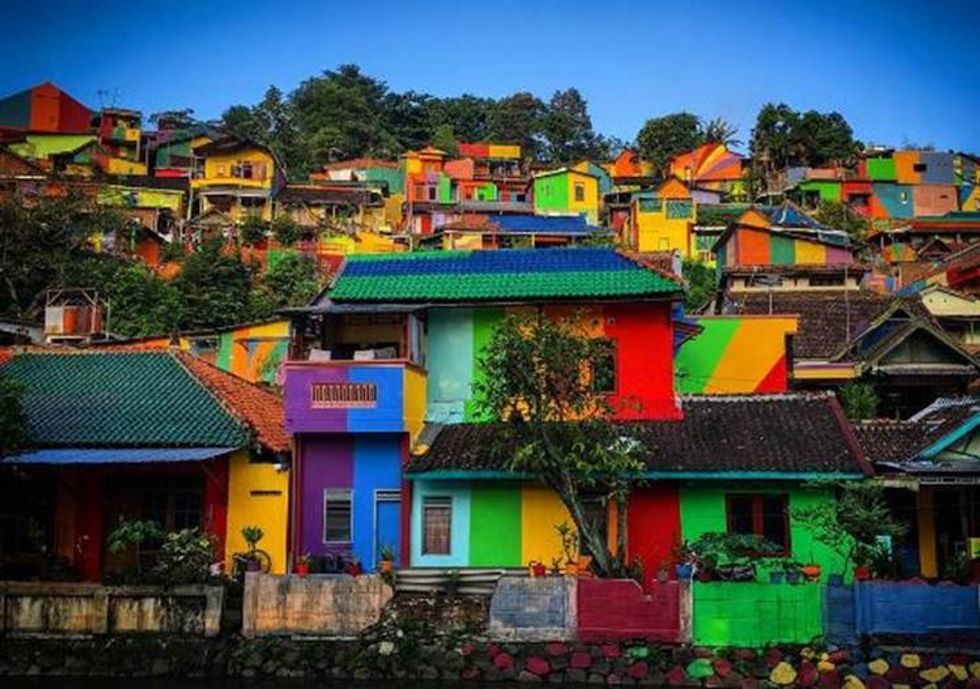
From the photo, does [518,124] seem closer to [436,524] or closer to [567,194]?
[567,194]

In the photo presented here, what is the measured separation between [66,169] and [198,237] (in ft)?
38.5

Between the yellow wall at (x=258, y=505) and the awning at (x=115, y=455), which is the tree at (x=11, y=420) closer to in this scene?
the awning at (x=115, y=455)

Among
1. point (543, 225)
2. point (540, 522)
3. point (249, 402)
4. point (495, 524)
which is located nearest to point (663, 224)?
point (543, 225)

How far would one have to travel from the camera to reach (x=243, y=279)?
46344 millimetres

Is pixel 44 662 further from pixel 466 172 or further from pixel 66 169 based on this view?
pixel 466 172

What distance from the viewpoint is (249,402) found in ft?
77.1

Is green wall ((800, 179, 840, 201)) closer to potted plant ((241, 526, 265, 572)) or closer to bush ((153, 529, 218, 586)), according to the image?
potted plant ((241, 526, 265, 572))

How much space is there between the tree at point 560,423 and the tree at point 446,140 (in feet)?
215

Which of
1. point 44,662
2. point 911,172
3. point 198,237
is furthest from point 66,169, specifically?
point 911,172

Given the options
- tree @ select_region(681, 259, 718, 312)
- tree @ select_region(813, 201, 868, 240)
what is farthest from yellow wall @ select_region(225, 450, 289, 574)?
tree @ select_region(813, 201, 868, 240)

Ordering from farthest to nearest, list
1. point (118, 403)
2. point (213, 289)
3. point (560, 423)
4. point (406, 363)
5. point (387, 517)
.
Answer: point (213, 289) → point (118, 403) → point (387, 517) → point (406, 363) → point (560, 423)

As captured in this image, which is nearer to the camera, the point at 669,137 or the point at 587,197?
the point at 587,197

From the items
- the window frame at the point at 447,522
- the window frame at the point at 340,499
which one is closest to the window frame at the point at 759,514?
the window frame at the point at 447,522

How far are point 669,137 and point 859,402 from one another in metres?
61.3
